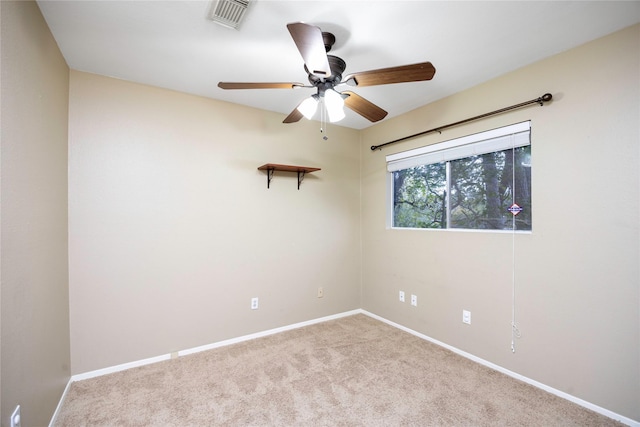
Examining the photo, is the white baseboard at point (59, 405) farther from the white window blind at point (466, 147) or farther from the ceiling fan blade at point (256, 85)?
the white window blind at point (466, 147)

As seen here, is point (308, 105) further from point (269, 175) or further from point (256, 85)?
point (269, 175)

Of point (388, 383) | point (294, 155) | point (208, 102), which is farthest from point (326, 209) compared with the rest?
point (388, 383)

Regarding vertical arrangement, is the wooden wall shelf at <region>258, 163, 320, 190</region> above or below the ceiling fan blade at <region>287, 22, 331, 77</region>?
below

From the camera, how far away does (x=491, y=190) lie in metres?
2.51

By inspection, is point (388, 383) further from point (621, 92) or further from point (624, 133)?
point (621, 92)

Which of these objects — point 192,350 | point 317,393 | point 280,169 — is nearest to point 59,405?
point 192,350

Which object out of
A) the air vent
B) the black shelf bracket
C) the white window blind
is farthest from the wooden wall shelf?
the air vent

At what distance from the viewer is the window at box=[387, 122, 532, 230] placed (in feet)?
7.54

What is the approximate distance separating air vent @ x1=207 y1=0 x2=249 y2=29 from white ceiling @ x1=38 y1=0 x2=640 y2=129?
1.7 inches

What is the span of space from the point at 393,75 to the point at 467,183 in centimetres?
156

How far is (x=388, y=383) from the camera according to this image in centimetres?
217

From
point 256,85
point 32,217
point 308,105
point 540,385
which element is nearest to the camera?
point 32,217

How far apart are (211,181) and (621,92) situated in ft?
10.2

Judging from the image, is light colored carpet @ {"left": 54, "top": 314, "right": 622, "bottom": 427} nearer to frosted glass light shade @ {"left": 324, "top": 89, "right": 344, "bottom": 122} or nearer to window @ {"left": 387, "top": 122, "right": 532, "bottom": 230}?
window @ {"left": 387, "top": 122, "right": 532, "bottom": 230}
